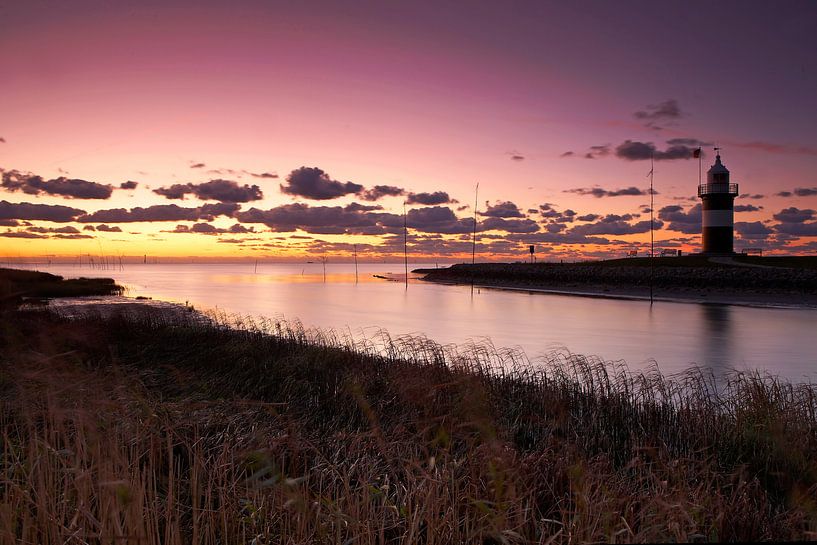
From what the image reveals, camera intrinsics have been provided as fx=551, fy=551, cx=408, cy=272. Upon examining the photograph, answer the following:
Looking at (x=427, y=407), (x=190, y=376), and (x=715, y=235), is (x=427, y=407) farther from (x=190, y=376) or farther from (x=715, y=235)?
(x=715, y=235)

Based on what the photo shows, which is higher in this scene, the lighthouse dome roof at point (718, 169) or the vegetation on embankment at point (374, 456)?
the lighthouse dome roof at point (718, 169)

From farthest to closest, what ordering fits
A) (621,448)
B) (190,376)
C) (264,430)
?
1. (190,376)
2. (621,448)
3. (264,430)

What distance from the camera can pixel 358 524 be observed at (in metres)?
5.13

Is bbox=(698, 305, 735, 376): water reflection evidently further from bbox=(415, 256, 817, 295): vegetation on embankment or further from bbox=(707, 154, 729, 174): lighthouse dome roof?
bbox=(707, 154, 729, 174): lighthouse dome roof

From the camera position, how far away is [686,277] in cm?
6594

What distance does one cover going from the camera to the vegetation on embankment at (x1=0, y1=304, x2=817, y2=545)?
543cm

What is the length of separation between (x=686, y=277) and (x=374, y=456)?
6693cm

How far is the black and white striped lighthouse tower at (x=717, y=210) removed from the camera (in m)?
84.2

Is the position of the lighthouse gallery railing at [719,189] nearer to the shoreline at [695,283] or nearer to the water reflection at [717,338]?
the shoreline at [695,283]

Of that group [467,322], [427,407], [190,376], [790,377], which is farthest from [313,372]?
[467,322]

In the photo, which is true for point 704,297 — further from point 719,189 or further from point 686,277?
point 719,189

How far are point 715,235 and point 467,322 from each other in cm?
6139

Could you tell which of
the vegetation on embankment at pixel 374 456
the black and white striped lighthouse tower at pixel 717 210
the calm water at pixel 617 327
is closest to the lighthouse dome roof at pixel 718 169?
the black and white striped lighthouse tower at pixel 717 210

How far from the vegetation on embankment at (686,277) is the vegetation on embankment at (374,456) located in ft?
169
